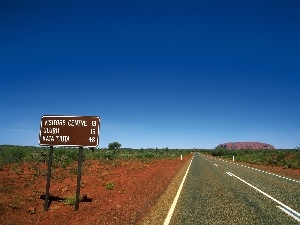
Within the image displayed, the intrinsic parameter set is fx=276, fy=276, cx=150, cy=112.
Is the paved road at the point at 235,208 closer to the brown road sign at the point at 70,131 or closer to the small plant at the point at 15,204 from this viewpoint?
the brown road sign at the point at 70,131

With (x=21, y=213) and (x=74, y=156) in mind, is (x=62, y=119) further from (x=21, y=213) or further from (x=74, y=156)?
(x=74, y=156)

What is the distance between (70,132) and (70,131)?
3 cm

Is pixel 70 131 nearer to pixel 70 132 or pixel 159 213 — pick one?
pixel 70 132

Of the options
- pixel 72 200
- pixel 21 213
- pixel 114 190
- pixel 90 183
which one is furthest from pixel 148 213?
pixel 90 183

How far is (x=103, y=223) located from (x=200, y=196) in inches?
207

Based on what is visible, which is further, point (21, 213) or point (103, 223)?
point (21, 213)

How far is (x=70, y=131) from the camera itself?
948 centimetres

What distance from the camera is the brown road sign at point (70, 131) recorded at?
930cm

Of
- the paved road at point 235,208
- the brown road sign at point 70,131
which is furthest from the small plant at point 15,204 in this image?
the paved road at point 235,208

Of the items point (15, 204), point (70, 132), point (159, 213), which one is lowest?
point (159, 213)

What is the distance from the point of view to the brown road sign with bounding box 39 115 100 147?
930 cm

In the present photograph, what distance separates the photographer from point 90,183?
52.8 feet

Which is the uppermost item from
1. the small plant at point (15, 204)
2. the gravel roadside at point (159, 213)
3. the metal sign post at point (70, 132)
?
the metal sign post at point (70, 132)

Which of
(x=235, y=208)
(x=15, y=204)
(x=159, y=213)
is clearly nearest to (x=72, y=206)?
(x=15, y=204)
